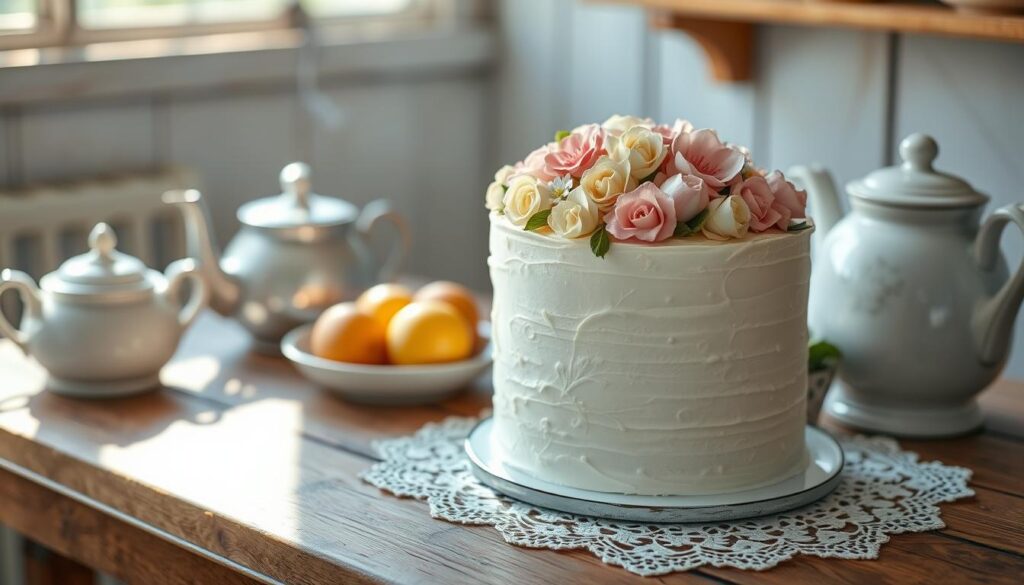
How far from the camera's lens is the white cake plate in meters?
0.96

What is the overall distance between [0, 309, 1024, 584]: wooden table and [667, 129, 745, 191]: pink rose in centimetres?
30

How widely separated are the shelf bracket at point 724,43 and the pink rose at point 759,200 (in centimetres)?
96

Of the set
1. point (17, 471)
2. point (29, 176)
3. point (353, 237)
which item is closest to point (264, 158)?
point (29, 176)

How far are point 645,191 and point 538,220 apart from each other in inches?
3.4

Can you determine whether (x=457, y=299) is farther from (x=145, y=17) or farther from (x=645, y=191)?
(x=145, y=17)

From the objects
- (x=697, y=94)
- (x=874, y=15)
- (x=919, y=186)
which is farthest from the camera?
(x=697, y=94)

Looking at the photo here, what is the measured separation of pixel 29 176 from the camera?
1.86 m

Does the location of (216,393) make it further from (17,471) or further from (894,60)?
(894,60)

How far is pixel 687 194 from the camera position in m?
0.94

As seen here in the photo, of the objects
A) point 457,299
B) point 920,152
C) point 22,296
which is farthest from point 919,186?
point 22,296

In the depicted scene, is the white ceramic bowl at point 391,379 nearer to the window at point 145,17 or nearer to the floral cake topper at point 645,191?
the floral cake topper at point 645,191

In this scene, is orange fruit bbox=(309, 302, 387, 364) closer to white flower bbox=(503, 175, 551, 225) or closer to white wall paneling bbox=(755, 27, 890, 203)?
white flower bbox=(503, 175, 551, 225)

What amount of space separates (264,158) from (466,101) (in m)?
0.48

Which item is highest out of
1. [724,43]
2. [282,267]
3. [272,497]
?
[724,43]
